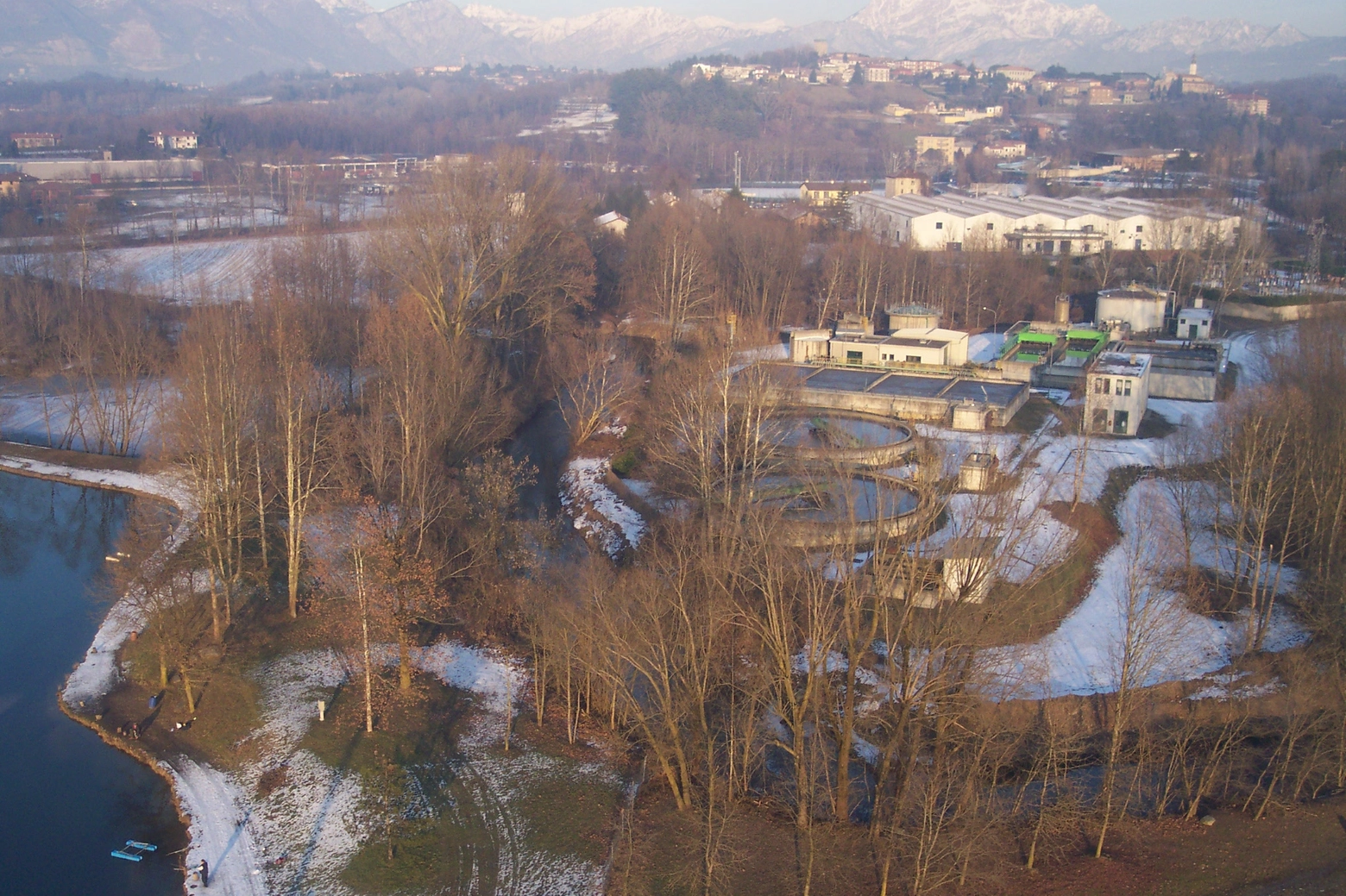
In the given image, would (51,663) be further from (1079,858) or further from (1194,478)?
(1194,478)

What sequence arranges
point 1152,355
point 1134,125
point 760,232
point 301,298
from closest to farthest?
point 1152,355 < point 301,298 < point 760,232 < point 1134,125

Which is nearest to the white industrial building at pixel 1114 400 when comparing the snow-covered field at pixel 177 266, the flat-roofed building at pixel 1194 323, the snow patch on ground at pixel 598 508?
the flat-roofed building at pixel 1194 323

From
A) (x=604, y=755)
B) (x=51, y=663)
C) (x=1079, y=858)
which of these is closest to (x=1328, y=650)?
(x=1079, y=858)

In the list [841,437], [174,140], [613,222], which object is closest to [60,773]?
[841,437]

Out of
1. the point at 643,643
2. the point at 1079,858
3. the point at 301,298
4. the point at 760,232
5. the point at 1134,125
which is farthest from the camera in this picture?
the point at 1134,125

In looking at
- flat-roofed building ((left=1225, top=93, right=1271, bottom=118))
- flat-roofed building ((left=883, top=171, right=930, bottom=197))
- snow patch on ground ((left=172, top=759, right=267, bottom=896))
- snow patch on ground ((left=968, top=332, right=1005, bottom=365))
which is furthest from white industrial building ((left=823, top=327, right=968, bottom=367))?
flat-roofed building ((left=1225, top=93, right=1271, bottom=118))

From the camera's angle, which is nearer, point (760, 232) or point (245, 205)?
point (760, 232)

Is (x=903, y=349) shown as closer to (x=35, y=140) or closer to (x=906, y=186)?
(x=906, y=186)

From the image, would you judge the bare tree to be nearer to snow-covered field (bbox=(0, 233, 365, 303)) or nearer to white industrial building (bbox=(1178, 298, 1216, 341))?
snow-covered field (bbox=(0, 233, 365, 303))
